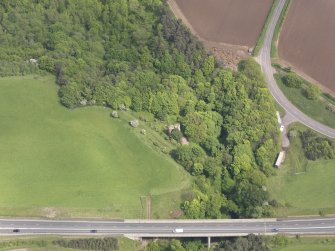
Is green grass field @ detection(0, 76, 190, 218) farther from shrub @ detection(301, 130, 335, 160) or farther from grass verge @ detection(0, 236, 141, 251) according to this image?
shrub @ detection(301, 130, 335, 160)

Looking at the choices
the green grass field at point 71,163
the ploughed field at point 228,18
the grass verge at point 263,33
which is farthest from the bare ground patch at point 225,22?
the green grass field at point 71,163

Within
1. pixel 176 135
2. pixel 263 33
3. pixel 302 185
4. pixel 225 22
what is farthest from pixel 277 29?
pixel 302 185

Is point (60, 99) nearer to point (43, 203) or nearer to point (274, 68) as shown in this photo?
point (43, 203)

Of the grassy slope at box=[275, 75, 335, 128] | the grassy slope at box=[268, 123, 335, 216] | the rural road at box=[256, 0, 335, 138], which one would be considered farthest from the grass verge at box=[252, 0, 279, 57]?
the grassy slope at box=[268, 123, 335, 216]

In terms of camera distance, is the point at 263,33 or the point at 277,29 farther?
the point at 277,29

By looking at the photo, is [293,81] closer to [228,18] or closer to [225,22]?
[225,22]

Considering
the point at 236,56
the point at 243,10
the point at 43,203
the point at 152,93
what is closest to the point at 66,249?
the point at 43,203
